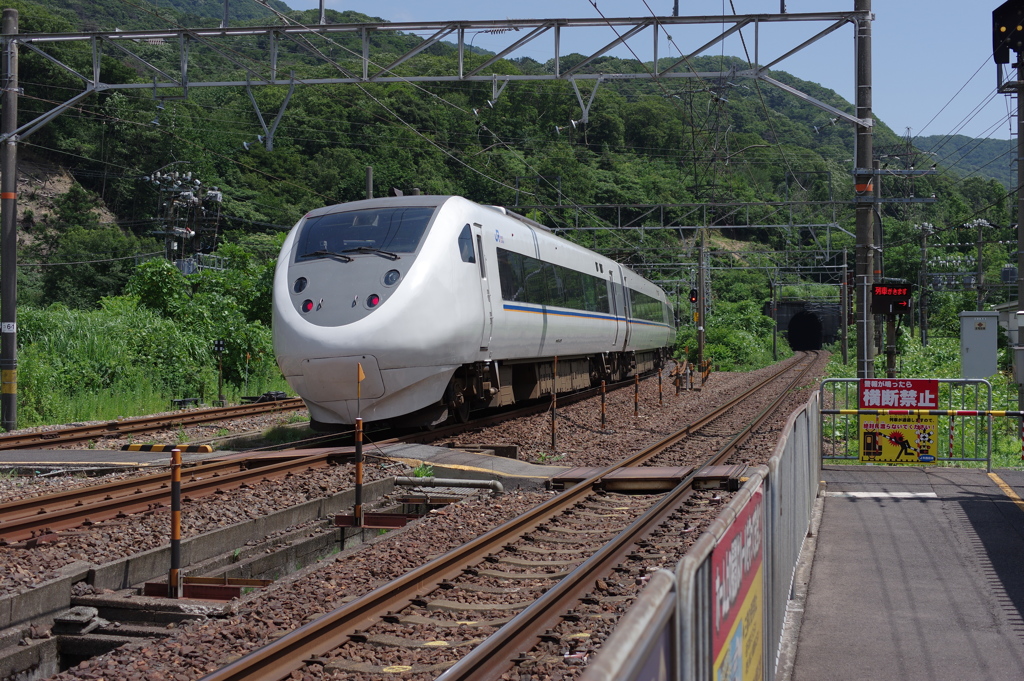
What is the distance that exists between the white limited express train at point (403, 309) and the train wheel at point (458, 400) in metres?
0.02

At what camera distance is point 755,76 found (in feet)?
48.4

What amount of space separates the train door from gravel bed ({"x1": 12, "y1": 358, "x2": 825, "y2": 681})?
60.5 inches

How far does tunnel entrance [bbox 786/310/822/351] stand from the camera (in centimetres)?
7344

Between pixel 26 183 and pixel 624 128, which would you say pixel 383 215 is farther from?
pixel 26 183

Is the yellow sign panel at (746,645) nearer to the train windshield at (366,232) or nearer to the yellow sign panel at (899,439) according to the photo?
the yellow sign panel at (899,439)

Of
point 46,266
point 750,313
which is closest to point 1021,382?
point 750,313

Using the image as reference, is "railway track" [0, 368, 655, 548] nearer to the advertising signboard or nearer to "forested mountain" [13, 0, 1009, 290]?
the advertising signboard

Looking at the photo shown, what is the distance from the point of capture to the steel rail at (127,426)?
1395 cm

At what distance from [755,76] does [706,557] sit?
13577 mm

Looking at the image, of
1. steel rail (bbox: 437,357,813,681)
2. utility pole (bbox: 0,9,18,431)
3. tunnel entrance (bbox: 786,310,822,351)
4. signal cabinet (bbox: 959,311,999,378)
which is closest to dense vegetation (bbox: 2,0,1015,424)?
tunnel entrance (bbox: 786,310,822,351)

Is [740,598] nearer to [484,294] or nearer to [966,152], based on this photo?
[484,294]

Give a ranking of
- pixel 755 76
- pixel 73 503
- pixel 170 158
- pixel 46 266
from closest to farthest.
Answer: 1. pixel 73 503
2. pixel 755 76
3. pixel 46 266
4. pixel 170 158

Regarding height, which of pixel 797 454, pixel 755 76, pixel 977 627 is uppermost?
pixel 755 76

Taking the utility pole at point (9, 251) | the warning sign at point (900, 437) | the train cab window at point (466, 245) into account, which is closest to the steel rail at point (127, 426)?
the utility pole at point (9, 251)
